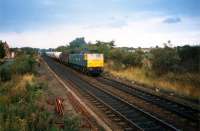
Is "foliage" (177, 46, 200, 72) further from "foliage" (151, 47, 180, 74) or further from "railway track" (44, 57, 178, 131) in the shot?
"railway track" (44, 57, 178, 131)

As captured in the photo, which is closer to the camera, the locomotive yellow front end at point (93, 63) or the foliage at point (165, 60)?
the foliage at point (165, 60)

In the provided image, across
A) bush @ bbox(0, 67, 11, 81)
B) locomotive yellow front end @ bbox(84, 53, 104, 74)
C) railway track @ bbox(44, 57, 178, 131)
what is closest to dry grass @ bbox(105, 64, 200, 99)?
railway track @ bbox(44, 57, 178, 131)

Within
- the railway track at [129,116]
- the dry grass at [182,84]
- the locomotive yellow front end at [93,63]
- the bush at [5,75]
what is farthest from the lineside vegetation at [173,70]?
the bush at [5,75]

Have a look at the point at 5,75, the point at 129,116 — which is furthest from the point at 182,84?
the point at 5,75

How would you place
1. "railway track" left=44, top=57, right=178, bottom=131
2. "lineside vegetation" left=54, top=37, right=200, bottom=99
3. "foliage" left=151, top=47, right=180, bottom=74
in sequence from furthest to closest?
"foliage" left=151, top=47, right=180, bottom=74
"lineside vegetation" left=54, top=37, right=200, bottom=99
"railway track" left=44, top=57, right=178, bottom=131

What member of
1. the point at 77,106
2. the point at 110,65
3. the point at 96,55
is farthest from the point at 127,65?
the point at 77,106

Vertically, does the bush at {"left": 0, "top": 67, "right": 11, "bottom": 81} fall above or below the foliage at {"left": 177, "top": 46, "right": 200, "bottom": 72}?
below

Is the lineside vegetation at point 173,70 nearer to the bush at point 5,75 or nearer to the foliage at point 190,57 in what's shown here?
the foliage at point 190,57

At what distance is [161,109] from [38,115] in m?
6.27

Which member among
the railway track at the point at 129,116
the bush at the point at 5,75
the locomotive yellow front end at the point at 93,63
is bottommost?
the railway track at the point at 129,116

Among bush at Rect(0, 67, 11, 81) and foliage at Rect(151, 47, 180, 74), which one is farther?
bush at Rect(0, 67, 11, 81)

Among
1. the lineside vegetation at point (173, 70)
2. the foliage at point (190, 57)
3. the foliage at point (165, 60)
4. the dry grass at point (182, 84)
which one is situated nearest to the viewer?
the dry grass at point (182, 84)

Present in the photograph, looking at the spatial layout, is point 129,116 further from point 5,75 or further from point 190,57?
point 5,75

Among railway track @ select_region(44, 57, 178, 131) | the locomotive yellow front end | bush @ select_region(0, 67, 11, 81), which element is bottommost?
railway track @ select_region(44, 57, 178, 131)
